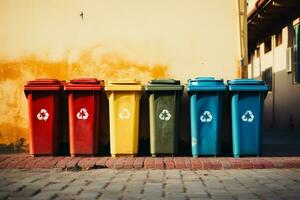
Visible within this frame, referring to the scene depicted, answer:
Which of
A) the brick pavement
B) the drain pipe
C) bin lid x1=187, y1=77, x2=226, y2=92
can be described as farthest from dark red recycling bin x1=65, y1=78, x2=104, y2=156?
the drain pipe

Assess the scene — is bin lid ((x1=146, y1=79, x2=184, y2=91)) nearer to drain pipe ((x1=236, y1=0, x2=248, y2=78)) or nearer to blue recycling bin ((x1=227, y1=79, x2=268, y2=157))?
blue recycling bin ((x1=227, y1=79, x2=268, y2=157))

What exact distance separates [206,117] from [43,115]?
106 inches

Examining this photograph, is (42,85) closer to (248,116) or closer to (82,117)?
(82,117)

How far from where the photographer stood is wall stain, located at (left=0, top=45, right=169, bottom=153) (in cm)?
926

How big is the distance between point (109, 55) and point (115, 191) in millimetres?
4100

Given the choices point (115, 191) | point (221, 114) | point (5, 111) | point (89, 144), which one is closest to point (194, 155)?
point (221, 114)

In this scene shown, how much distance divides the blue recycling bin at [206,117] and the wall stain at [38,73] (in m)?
1.17

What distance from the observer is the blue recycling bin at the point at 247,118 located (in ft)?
27.0

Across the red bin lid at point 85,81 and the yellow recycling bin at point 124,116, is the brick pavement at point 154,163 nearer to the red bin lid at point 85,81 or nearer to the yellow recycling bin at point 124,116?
the yellow recycling bin at point 124,116

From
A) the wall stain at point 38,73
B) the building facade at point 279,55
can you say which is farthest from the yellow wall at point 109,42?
the building facade at point 279,55

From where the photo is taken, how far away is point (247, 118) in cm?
825

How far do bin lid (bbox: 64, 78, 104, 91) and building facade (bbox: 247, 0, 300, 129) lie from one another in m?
8.37

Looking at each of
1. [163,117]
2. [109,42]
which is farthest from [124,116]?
[109,42]

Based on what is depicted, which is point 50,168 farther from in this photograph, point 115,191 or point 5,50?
point 5,50
